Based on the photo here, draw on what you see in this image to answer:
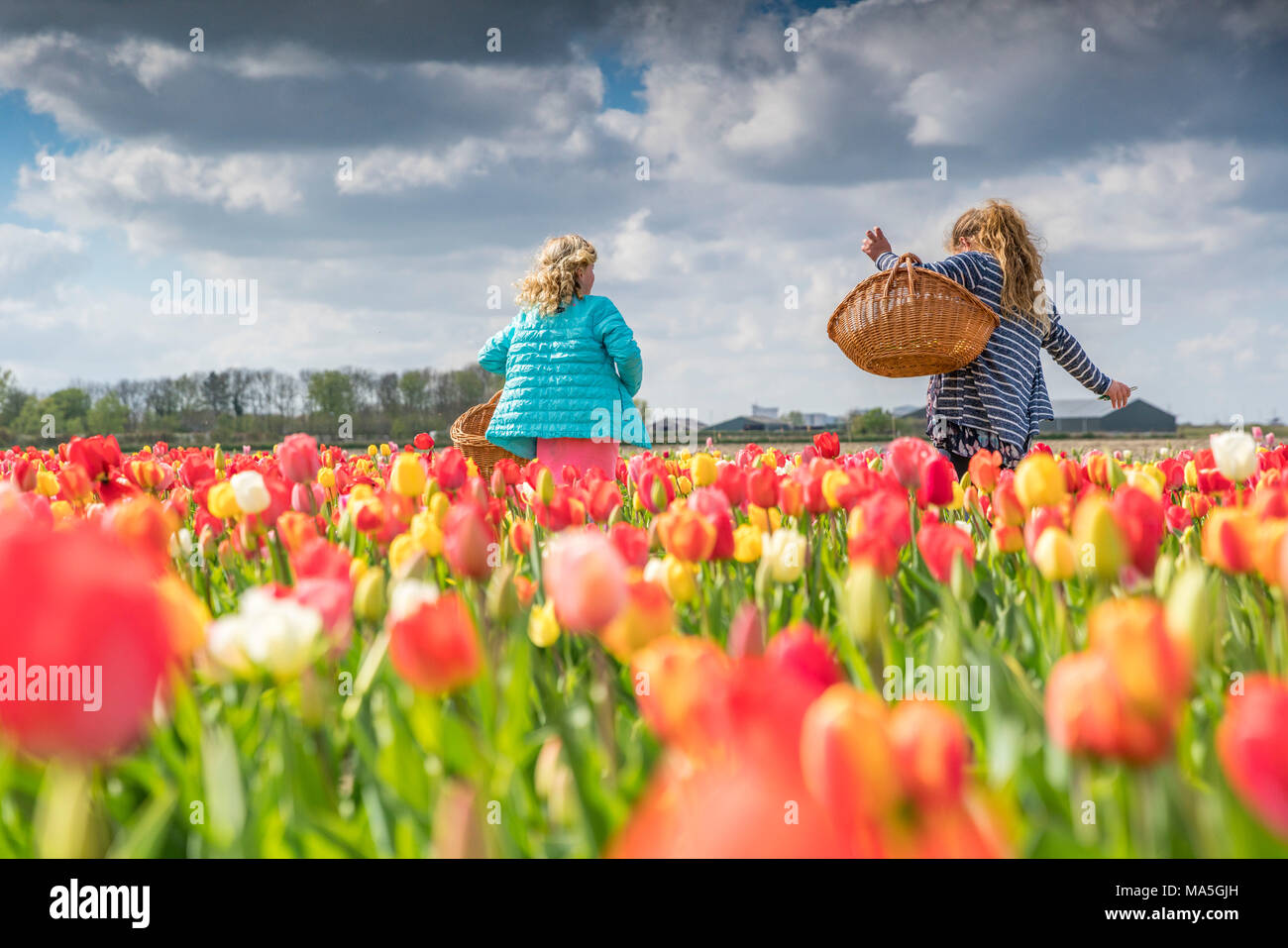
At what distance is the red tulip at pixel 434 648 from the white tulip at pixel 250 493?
4.70ft

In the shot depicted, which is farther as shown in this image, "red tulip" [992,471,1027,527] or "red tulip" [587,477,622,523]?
"red tulip" [587,477,622,523]

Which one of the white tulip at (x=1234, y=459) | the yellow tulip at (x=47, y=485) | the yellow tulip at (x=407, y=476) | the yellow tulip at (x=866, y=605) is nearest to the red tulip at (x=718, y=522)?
the yellow tulip at (x=866, y=605)

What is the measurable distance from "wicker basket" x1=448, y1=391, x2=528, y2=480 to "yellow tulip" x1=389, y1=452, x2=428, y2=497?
3878mm

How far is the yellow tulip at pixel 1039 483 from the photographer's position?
2.23m

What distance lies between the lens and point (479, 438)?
717 centimetres

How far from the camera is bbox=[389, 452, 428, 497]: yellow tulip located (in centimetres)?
281

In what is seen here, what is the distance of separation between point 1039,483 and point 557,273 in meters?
4.79

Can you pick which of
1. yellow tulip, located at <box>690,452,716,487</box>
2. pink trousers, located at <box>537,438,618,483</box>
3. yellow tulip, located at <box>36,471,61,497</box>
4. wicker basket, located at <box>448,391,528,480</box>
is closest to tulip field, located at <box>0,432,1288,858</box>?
yellow tulip, located at <box>690,452,716,487</box>

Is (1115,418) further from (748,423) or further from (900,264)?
(900,264)

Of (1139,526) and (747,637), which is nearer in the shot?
(747,637)

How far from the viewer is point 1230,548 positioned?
1.68 m

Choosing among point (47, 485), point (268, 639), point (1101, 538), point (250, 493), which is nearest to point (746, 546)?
point (1101, 538)

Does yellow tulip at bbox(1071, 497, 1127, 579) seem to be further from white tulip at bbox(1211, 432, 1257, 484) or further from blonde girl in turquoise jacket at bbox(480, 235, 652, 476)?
blonde girl in turquoise jacket at bbox(480, 235, 652, 476)
